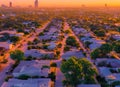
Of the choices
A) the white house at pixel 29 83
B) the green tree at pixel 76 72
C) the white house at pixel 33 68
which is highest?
the green tree at pixel 76 72

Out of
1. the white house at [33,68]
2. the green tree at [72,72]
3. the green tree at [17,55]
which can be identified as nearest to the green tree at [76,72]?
the green tree at [72,72]

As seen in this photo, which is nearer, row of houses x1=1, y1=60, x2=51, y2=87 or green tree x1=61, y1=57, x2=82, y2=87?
row of houses x1=1, y1=60, x2=51, y2=87

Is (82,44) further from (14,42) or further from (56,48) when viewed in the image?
(14,42)

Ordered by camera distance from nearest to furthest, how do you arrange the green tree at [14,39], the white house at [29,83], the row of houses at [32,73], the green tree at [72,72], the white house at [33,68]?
the white house at [29,83] < the row of houses at [32,73] < the green tree at [72,72] < the white house at [33,68] < the green tree at [14,39]

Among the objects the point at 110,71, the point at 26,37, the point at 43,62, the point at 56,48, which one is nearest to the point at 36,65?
the point at 43,62

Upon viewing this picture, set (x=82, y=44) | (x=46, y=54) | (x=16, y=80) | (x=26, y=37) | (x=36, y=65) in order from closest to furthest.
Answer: (x=16, y=80) → (x=36, y=65) → (x=46, y=54) → (x=82, y=44) → (x=26, y=37)

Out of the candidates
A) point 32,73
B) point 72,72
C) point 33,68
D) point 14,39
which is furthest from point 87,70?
point 14,39

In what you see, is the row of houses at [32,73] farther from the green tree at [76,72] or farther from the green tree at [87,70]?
the green tree at [87,70]

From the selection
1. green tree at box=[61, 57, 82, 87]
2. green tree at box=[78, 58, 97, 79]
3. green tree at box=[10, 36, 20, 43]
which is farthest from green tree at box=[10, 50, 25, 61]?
green tree at box=[10, 36, 20, 43]

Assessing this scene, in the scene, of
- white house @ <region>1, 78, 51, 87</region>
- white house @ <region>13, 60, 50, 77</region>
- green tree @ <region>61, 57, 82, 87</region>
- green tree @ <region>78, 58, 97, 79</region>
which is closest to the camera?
white house @ <region>1, 78, 51, 87</region>

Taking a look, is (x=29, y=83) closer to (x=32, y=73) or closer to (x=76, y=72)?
(x=32, y=73)

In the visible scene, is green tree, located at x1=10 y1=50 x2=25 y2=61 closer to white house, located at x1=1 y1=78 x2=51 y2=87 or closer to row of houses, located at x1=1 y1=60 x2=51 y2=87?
row of houses, located at x1=1 y1=60 x2=51 y2=87
